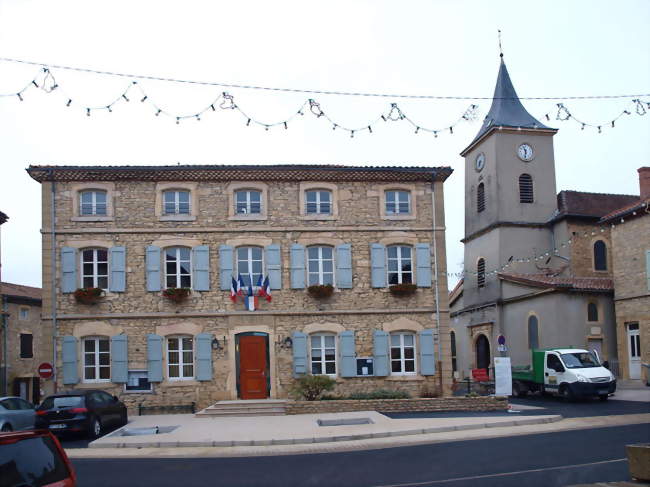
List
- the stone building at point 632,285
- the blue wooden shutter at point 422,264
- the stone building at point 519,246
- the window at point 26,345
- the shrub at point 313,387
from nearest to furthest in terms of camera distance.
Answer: the shrub at point 313,387
the blue wooden shutter at point 422,264
the stone building at point 632,285
the stone building at point 519,246
the window at point 26,345

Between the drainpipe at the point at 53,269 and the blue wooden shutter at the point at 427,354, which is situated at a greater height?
the drainpipe at the point at 53,269

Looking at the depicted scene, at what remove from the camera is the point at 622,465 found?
1120 centimetres

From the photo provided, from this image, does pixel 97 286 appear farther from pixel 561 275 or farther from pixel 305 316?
pixel 561 275

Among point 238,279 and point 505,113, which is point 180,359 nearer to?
point 238,279

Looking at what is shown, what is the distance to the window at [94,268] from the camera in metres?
23.6

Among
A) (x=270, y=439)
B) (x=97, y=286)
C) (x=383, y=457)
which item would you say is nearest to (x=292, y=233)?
(x=97, y=286)

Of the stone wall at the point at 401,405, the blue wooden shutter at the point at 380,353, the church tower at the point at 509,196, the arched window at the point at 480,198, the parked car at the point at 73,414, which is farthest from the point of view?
the arched window at the point at 480,198

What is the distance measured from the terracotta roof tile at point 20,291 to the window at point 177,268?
16.8 metres

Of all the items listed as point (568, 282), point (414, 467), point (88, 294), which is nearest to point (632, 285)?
point (568, 282)

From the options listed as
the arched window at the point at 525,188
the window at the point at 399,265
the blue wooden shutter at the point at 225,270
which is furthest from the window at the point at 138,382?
the arched window at the point at 525,188

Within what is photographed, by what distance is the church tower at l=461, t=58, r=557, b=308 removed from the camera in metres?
37.3

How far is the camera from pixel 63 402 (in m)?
17.8

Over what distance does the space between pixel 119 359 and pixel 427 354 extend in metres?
9.71

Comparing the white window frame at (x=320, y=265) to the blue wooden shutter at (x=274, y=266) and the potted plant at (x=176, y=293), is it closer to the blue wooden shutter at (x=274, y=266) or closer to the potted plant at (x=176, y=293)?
Answer: the blue wooden shutter at (x=274, y=266)
